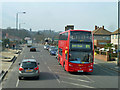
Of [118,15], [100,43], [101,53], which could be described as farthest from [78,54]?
[100,43]

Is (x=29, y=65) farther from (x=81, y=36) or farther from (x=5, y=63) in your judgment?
(x=5, y=63)

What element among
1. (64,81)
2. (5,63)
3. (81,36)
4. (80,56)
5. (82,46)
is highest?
(81,36)

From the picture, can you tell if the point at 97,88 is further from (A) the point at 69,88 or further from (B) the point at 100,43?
(B) the point at 100,43

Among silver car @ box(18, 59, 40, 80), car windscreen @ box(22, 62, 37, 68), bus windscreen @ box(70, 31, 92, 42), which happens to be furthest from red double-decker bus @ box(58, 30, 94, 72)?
silver car @ box(18, 59, 40, 80)

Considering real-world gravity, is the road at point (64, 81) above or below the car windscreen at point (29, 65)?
below

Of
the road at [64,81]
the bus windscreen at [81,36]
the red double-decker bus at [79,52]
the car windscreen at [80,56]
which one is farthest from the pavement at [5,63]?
the bus windscreen at [81,36]

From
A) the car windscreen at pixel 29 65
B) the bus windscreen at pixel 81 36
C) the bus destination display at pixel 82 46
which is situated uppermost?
the bus windscreen at pixel 81 36

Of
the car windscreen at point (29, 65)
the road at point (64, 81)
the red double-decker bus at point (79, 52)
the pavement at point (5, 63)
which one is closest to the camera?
the road at point (64, 81)

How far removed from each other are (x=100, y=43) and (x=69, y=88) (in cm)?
4567

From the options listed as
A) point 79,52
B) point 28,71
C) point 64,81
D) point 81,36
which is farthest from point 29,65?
point 81,36

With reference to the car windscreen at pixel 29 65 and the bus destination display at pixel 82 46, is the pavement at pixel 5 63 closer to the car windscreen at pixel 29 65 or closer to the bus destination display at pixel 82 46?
the car windscreen at pixel 29 65

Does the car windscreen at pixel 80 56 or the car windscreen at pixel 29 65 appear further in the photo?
the car windscreen at pixel 80 56

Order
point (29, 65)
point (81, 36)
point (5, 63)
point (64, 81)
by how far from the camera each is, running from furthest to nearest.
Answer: point (5, 63) → point (81, 36) → point (29, 65) → point (64, 81)

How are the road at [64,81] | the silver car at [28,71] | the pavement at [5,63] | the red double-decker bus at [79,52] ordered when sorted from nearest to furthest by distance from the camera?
the road at [64,81], the silver car at [28,71], the red double-decker bus at [79,52], the pavement at [5,63]
